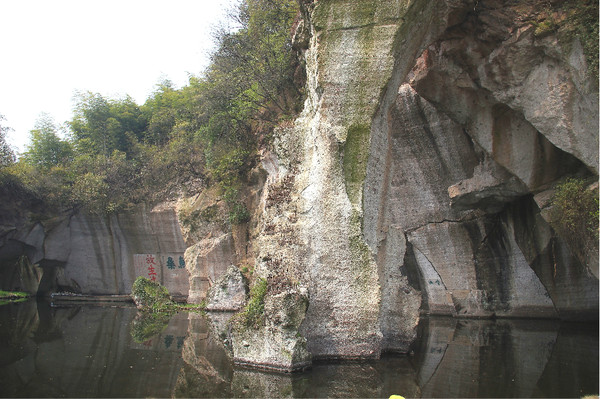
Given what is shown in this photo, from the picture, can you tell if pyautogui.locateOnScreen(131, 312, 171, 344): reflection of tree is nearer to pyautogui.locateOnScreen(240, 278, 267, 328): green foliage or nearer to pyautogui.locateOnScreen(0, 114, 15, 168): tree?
pyautogui.locateOnScreen(240, 278, 267, 328): green foliage

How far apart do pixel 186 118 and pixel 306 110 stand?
14.5 metres

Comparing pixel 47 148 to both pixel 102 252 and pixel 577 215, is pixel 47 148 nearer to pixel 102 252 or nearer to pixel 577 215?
pixel 102 252

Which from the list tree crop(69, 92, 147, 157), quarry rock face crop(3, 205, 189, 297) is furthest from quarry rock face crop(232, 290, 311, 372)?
tree crop(69, 92, 147, 157)

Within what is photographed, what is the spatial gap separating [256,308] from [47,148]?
20533 millimetres

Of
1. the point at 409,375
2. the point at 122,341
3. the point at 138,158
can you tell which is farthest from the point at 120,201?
the point at 409,375

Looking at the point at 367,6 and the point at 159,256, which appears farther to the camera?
the point at 159,256

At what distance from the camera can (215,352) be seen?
800cm

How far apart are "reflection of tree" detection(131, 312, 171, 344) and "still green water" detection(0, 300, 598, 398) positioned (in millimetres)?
97

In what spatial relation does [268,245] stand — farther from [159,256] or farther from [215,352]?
[159,256]

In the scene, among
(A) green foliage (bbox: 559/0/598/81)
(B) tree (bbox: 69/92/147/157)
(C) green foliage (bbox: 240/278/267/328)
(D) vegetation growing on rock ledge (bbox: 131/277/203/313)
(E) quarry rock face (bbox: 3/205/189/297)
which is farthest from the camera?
(B) tree (bbox: 69/92/147/157)

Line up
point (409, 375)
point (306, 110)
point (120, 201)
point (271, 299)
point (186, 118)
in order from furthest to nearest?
point (186, 118), point (120, 201), point (306, 110), point (271, 299), point (409, 375)

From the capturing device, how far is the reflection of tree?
376 inches

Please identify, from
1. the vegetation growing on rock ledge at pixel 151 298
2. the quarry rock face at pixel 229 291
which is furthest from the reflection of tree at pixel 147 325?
the quarry rock face at pixel 229 291

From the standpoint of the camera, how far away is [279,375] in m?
6.51
